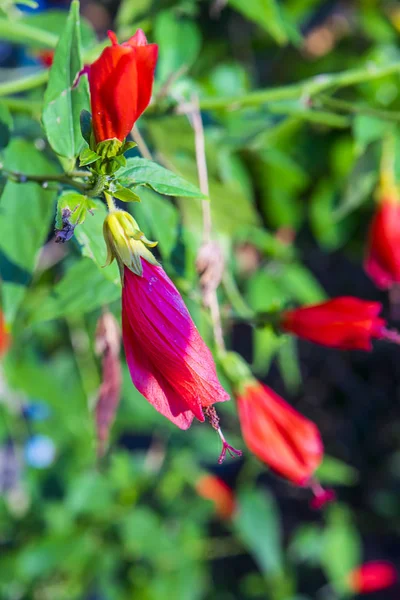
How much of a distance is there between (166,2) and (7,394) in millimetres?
619

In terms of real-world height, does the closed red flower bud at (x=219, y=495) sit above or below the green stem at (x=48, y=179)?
below

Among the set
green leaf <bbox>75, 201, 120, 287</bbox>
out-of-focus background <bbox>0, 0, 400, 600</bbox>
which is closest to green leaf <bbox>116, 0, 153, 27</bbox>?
out-of-focus background <bbox>0, 0, 400, 600</bbox>

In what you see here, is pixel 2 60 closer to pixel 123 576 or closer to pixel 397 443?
pixel 123 576

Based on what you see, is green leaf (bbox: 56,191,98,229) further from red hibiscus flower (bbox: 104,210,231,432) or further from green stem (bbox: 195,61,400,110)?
green stem (bbox: 195,61,400,110)

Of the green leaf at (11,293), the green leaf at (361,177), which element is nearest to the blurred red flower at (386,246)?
the green leaf at (361,177)

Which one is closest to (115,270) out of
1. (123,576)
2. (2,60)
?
(123,576)

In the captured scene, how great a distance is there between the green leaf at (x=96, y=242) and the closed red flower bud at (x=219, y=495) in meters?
0.86

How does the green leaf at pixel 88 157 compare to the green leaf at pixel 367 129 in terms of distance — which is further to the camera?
the green leaf at pixel 367 129

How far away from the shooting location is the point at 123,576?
108cm

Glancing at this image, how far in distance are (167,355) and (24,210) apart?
212mm

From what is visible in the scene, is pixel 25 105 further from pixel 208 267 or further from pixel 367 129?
pixel 367 129

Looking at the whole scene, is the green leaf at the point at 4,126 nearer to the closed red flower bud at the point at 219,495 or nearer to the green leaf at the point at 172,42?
the green leaf at the point at 172,42

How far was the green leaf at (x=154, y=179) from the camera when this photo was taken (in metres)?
0.35

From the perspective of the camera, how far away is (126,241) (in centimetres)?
36
